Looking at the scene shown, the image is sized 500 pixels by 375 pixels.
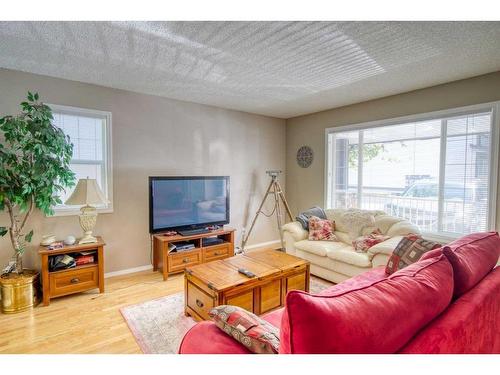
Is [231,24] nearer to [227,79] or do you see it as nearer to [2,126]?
[227,79]

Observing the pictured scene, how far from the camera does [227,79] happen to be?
10.2ft

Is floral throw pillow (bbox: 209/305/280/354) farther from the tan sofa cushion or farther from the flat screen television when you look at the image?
the flat screen television

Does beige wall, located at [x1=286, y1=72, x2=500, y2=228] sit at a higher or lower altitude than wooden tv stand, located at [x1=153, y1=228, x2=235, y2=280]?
higher

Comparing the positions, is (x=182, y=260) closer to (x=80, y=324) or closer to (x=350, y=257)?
(x=80, y=324)

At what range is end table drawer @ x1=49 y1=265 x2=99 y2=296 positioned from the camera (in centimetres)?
278

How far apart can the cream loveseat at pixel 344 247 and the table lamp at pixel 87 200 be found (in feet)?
7.95

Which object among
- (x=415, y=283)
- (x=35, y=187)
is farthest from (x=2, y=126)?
(x=415, y=283)

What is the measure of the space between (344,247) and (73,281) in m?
3.12

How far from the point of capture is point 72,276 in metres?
2.87

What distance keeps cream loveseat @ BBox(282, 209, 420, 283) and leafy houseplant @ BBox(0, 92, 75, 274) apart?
2.86 m

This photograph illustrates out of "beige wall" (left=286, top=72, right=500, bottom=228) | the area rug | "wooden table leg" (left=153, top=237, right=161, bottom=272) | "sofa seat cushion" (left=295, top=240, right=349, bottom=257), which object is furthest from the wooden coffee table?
"beige wall" (left=286, top=72, right=500, bottom=228)

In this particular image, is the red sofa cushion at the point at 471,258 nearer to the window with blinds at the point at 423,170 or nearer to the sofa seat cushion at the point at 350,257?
the sofa seat cushion at the point at 350,257

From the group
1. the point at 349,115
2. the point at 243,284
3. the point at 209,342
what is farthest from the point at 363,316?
the point at 349,115

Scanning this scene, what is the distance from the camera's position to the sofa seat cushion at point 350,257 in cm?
294
